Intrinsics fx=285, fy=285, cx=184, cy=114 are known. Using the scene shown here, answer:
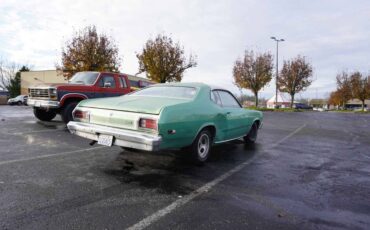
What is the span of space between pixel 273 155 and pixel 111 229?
14.8 ft

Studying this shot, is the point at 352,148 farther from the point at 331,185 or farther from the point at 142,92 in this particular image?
the point at 142,92

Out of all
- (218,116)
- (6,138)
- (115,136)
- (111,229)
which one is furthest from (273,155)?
(6,138)

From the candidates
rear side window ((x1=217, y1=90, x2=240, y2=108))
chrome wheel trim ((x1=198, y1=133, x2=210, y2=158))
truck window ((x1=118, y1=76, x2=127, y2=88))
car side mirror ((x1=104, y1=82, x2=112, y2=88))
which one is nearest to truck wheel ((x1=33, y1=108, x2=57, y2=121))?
car side mirror ((x1=104, y1=82, x2=112, y2=88))

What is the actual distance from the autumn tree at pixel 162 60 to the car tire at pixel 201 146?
26.4 metres

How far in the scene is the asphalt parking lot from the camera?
285 cm

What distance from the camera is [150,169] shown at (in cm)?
463

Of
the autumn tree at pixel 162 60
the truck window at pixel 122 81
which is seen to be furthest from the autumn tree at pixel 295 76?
the truck window at pixel 122 81

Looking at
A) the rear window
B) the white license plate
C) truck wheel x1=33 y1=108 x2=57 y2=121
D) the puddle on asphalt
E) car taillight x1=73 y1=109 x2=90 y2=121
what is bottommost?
the puddle on asphalt

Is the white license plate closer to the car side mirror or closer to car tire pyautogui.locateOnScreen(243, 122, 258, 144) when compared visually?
car tire pyautogui.locateOnScreen(243, 122, 258, 144)

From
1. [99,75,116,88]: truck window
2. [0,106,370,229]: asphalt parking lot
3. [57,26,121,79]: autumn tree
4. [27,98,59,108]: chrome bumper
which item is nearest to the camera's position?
[0,106,370,229]: asphalt parking lot

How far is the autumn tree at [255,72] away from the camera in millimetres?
36594

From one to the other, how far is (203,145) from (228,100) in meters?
1.51

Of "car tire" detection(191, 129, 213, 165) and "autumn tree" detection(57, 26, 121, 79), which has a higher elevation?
"autumn tree" detection(57, 26, 121, 79)

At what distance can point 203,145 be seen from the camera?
5.18 metres
